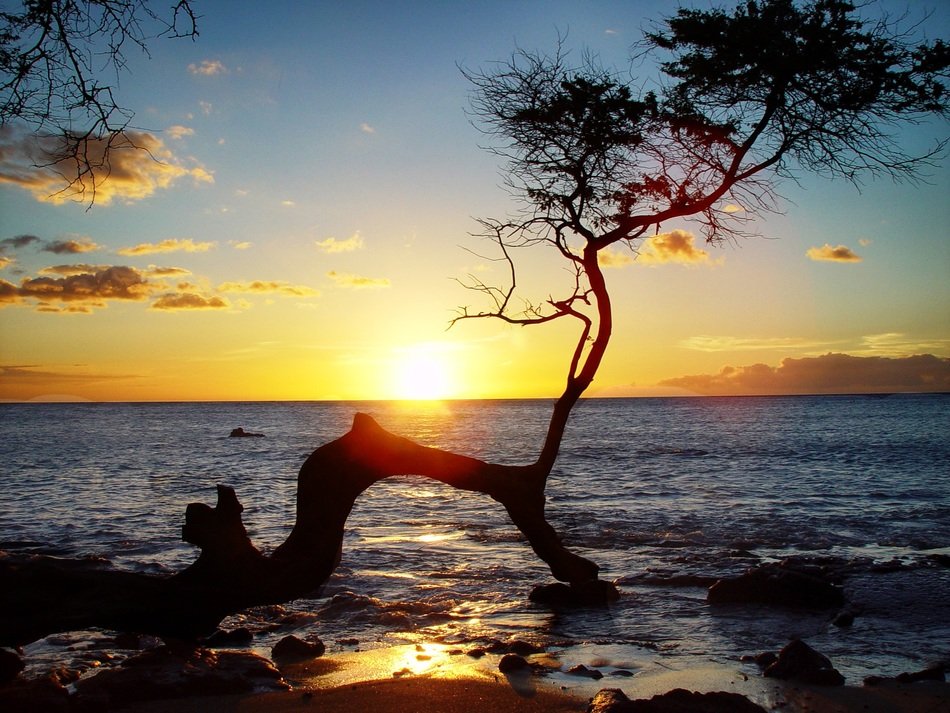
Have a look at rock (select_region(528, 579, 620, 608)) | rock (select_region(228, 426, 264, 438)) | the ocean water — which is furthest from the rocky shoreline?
rock (select_region(228, 426, 264, 438))

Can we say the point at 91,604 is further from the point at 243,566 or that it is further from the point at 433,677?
the point at 433,677

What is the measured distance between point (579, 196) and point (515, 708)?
586 centimetres

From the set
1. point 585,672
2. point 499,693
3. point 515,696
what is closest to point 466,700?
point 499,693

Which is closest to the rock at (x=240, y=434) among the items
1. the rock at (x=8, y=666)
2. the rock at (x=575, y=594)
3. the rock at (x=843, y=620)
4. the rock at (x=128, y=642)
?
the rock at (x=128, y=642)

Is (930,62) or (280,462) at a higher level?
(930,62)

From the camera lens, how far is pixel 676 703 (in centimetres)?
591

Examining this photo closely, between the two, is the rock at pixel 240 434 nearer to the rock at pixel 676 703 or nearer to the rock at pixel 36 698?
the rock at pixel 36 698

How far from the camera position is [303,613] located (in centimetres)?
1046

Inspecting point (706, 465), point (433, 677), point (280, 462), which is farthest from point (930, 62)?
point (280, 462)

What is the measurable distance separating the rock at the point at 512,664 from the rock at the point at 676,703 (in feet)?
4.53

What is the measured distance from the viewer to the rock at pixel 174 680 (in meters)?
6.75

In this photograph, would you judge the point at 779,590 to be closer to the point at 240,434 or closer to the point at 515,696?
the point at 515,696

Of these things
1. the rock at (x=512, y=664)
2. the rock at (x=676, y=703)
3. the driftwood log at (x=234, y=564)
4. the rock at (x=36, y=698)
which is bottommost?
the rock at (x=512, y=664)

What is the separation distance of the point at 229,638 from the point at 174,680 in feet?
6.95
